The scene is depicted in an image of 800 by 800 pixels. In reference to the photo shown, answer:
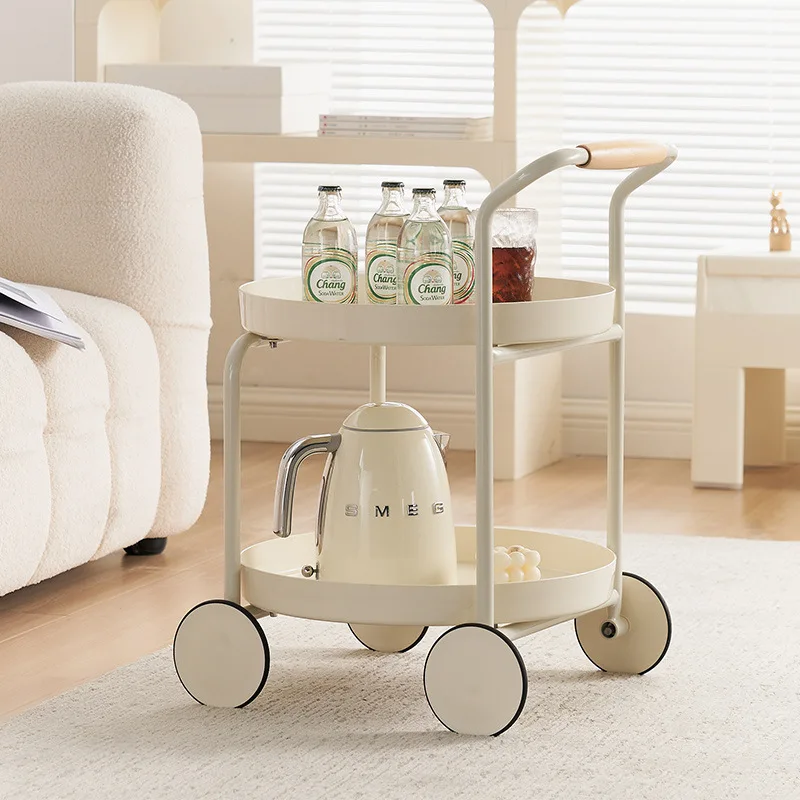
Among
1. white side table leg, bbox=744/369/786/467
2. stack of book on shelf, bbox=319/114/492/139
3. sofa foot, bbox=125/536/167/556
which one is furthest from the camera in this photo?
white side table leg, bbox=744/369/786/467

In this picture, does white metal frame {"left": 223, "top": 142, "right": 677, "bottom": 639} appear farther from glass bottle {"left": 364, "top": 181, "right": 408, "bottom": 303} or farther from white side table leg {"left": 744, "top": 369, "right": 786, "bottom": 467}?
white side table leg {"left": 744, "top": 369, "right": 786, "bottom": 467}

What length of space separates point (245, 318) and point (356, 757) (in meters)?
0.49

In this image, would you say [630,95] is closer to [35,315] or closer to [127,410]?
[127,410]

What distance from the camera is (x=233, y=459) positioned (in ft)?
5.55

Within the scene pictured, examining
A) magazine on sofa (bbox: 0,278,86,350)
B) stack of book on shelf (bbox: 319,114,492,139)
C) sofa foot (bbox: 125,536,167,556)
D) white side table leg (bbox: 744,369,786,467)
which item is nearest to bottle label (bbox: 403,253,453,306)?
magazine on sofa (bbox: 0,278,86,350)

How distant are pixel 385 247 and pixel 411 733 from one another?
20.1 inches

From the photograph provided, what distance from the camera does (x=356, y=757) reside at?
1523 millimetres

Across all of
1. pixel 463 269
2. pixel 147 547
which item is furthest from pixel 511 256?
pixel 147 547

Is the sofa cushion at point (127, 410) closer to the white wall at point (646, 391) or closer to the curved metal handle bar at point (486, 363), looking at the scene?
the curved metal handle bar at point (486, 363)

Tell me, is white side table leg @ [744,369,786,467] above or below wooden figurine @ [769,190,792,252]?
below

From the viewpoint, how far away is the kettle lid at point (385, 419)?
1.70 meters

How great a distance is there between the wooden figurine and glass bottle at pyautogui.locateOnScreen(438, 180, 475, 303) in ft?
4.94

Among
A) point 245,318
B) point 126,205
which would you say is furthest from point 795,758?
point 126,205

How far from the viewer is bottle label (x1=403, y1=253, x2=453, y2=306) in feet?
5.26
